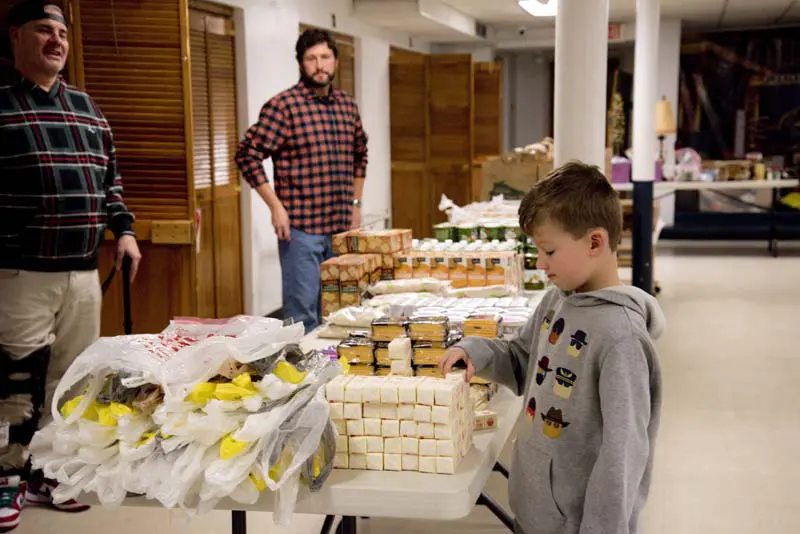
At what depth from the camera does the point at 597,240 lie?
2.09 metres

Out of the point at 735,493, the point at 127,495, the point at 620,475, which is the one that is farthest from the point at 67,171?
the point at 735,493

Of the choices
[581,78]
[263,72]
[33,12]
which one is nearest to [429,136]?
[263,72]

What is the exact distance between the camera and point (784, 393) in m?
5.81

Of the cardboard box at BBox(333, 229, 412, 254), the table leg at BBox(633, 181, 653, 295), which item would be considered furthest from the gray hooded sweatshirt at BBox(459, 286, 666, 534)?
A: the table leg at BBox(633, 181, 653, 295)

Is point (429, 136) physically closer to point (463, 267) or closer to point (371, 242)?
point (371, 242)

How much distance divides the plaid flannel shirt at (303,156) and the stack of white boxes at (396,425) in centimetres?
266

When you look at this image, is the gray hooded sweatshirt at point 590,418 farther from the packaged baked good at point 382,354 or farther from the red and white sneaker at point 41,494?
the red and white sneaker at point 41,494

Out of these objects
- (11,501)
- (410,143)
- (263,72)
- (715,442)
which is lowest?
(715,442)

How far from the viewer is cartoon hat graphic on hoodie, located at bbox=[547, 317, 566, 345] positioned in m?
2.14

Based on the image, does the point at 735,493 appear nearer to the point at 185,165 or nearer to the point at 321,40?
the point at 321,40

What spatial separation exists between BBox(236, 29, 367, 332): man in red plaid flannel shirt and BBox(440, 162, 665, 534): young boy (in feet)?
8.44

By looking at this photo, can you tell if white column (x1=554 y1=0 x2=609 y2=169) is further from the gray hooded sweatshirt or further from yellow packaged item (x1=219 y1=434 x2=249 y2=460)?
yellow packaged item (x1=219 y1=434 x2=249 y2=460)

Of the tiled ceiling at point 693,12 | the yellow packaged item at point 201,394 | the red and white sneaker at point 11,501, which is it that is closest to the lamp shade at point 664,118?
the tiled ceiling at point 693,12

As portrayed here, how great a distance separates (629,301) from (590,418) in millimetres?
267
